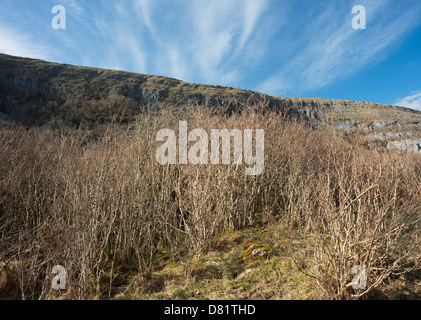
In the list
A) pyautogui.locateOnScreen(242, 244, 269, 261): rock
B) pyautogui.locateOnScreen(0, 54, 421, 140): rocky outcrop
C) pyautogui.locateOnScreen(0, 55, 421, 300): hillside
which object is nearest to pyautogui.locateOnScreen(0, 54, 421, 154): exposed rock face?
pyautogui.locateOnScreen(0, 54, 421, 140): rocky outcrop

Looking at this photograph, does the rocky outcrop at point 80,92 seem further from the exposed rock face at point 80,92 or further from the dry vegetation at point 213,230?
the dry vegetation at point 213,230

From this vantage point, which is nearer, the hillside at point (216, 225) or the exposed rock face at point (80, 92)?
the hillside at point (216, 225)

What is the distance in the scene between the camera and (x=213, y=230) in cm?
425

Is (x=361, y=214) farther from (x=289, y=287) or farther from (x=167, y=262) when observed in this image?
(x=167, y=262)

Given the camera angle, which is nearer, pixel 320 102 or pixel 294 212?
pixel 294 212

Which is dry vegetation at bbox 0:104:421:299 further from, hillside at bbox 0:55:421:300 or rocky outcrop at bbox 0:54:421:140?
rocky outcrop at bbox 0:54:421:140

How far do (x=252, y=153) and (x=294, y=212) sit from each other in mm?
1737

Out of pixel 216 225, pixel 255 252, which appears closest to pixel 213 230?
pixel 216 225

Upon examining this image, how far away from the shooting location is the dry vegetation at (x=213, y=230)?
8.32 feet

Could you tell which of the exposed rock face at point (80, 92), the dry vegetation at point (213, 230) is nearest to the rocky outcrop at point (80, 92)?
the exposed rock face at point (80, 92)

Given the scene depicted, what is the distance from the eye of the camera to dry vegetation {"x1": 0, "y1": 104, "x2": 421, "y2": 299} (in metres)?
2.54

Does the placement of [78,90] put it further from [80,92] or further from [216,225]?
[216,225]

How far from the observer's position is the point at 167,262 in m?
4.07
